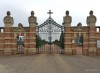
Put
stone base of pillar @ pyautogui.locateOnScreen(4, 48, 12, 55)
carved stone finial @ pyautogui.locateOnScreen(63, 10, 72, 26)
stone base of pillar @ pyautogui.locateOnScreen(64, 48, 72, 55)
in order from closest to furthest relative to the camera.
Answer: stone base of pillar @ pyautogui.locateOnScreen(4, 48, 12, 55), stone base of pillar @ pyautogui.locateOnScreen(64, 48, 72, 55), carved stone finial @ pyautogui.locateOnScreen(63, 10, 72, 26)

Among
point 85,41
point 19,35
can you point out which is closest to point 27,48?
point 19,35

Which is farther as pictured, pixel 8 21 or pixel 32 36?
pixel 32 36

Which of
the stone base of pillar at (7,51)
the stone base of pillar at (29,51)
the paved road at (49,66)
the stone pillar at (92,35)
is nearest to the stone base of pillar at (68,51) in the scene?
the stone pillar at (92,35)

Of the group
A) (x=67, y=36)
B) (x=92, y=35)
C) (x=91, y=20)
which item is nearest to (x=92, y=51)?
(x=92, y=35)

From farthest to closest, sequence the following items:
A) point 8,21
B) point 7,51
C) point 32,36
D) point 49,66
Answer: point 32,36
point 8,21
point 7,51
point 49,66

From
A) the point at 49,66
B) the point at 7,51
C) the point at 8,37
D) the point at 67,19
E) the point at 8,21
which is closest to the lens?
the point at 49,66

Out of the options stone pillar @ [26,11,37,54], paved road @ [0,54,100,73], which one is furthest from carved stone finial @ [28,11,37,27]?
paved road @ [0,54,100,73]

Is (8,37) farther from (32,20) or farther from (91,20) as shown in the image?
(91,20)

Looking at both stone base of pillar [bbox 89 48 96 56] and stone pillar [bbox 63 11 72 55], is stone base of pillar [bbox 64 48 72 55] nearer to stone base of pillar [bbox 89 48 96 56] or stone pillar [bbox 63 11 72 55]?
stone pillar [bbox 63 11 72 55]

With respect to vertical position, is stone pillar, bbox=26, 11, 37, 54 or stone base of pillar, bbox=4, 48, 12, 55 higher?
stone pillar, bbox=26, 11, 37, 54

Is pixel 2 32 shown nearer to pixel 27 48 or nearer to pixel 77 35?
pixel 27 48

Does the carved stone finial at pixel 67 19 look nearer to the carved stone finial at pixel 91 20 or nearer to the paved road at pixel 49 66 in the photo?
the carved stone finial at pixel 91 20

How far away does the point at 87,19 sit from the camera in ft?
124

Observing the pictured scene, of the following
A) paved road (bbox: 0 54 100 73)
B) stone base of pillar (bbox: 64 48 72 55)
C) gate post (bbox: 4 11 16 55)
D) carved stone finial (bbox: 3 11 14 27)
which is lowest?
paved road (bbox: 0 54 100 73)
